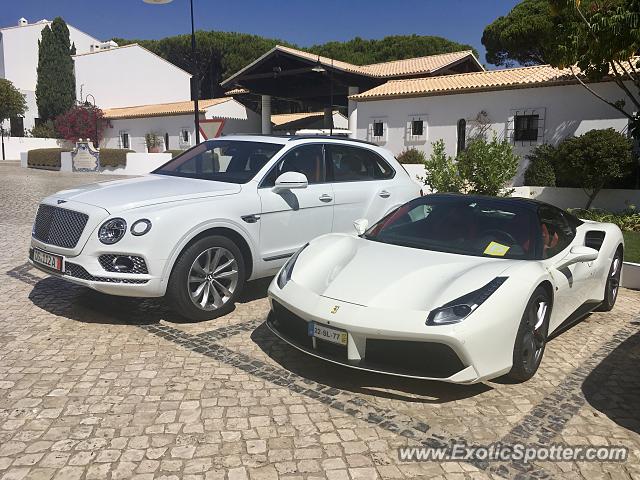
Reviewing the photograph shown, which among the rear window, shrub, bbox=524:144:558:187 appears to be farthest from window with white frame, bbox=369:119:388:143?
the rear window

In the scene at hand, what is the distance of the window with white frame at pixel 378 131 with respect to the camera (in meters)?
27.2

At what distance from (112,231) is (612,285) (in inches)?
199

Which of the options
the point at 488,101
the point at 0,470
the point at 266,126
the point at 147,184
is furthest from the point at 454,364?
the point at 266,126

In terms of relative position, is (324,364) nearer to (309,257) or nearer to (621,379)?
(309,257)

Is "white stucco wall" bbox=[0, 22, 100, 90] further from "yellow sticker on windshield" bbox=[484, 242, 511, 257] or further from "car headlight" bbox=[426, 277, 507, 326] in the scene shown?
"car headlight" bbox=[426, 277, 507, 326]

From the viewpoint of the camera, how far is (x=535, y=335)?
3992 millimetres

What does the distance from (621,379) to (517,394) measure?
96 centimetres

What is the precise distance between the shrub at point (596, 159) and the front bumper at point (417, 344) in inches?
536

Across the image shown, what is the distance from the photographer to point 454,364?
3443 millimetres

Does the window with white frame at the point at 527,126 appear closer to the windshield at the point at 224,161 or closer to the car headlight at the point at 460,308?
the windshield at the point at 224,161

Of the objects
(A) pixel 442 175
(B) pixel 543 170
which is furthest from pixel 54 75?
(A) pixel 442 175

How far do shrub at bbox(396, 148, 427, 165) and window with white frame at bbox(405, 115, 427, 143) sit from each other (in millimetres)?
611

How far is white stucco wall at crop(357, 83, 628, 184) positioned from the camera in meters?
20.9

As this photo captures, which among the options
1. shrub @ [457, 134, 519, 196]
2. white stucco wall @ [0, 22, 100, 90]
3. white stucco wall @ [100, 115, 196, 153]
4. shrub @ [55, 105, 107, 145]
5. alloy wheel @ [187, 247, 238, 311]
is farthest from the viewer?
white stucco wall @ [0, 22, 100, 90]
